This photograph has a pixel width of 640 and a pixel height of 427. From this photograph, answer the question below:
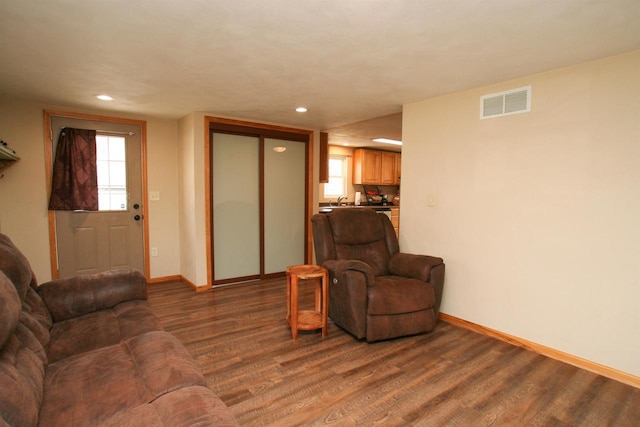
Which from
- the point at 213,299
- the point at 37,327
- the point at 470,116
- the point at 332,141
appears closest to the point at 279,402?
the point at 37,327

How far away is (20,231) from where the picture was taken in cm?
362

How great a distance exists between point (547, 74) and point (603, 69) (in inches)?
13.0

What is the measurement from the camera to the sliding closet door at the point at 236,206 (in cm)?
430

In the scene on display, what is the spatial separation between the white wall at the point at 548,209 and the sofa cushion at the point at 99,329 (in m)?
2.59

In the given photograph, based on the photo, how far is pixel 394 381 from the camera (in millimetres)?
2193

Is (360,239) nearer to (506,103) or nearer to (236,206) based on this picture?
(506,103)

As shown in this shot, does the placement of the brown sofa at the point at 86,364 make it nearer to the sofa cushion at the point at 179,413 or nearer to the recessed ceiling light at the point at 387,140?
the sofa cushion at the point at 179,413

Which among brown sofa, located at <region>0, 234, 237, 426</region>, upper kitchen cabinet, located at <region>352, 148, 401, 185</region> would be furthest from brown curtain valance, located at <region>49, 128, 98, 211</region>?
upper kitchen cabinet, located at <region>352, 148, 401, 185</region>

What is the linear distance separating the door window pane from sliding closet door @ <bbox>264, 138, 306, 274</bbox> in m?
1.75

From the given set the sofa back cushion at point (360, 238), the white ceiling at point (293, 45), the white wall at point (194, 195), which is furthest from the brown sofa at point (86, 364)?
the white wall at point (194, 195)

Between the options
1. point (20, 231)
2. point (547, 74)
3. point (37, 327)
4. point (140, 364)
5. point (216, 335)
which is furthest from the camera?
point (20, 231)

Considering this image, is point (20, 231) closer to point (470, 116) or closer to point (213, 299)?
point (213, 299)

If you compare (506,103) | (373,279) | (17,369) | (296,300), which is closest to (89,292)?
(17,369)

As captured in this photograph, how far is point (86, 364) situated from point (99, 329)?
1.41ft
